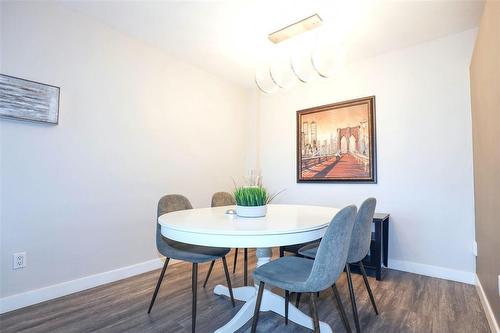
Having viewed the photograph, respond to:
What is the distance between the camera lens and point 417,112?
2.74 meters

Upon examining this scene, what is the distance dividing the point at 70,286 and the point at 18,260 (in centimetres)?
45

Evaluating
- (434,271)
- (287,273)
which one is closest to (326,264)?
(287,273)

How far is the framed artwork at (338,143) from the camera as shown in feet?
9.92

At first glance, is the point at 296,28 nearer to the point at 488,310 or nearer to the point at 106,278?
the point at 488,310

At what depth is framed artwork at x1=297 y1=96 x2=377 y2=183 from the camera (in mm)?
3023

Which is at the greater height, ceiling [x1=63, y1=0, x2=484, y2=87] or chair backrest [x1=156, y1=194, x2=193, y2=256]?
ceiling [x1=63, y1=0, x2=484, y2=87]

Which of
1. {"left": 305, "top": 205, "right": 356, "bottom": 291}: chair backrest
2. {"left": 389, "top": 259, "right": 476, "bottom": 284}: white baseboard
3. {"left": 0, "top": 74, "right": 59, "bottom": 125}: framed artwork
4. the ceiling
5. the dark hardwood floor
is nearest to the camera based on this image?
{"left": 305, "top": 205, "right": 356, "bottom": 291}: chair backrest

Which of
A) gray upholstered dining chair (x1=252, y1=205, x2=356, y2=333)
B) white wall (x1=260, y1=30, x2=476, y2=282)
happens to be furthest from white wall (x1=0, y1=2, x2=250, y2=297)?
white wall (x1=260, y1=30, x2=476, y2=282)

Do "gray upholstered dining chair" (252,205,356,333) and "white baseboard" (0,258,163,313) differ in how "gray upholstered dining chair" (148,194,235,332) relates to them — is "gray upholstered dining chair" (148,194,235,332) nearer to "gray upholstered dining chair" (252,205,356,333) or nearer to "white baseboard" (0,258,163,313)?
"gray upholstered dining chair" (252,205,356,333)

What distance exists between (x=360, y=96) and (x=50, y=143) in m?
3.13

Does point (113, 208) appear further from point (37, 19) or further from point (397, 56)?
point (397, 56)

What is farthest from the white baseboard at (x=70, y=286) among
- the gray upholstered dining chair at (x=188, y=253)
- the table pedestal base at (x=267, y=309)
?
the table pedestal base at (x=267, y=309)

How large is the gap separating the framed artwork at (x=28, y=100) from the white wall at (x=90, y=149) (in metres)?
0.06

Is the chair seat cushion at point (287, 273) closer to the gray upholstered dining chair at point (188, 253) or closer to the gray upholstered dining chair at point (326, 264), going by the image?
the gray upholstered dining chair at point (326, 264)
